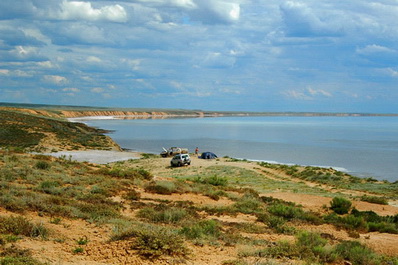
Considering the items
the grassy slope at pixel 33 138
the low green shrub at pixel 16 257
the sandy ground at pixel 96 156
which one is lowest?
the sandy ground at pixel 96 156

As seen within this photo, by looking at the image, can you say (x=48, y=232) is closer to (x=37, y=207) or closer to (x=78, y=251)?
(x=78, y=251)

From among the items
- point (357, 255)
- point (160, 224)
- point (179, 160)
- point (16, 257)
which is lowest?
point (179, 160)

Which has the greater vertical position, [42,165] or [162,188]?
[42,165]

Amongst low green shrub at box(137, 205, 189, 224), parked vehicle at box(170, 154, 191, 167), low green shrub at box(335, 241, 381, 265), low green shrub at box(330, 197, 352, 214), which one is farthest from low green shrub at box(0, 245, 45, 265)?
parked vehicle at box(170, 154, 191, 167)

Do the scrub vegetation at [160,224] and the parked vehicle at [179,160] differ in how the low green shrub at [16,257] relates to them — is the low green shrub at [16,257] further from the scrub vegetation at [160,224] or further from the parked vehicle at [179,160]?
the parked vehicle at [179,160]

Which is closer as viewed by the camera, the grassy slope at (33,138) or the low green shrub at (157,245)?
the low green shrub at (157,245)

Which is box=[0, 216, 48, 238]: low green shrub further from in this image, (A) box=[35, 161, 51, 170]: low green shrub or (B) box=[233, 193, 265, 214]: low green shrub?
(A) box=[35, 161, 51, 170]: low green shrub

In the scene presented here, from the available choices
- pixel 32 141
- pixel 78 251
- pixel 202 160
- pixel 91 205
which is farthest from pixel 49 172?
pixel 32 141

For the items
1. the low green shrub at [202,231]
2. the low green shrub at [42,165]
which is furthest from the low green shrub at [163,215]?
the low green shrub at [42,165]

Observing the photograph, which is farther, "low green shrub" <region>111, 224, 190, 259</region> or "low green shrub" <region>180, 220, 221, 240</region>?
"low green shrub" <region>180, 220, 221, 240</region>

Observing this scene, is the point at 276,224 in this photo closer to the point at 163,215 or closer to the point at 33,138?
the point at 163,215

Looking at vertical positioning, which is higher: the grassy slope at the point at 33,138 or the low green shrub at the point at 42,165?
the low green shrub at the point at 42,165

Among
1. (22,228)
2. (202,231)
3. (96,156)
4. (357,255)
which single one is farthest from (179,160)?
(357,255)

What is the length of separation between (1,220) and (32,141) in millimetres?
52315
